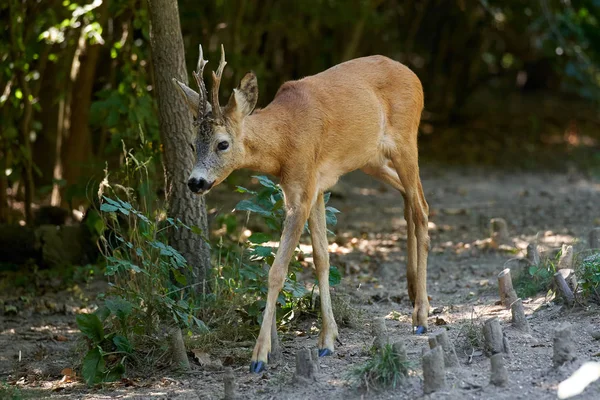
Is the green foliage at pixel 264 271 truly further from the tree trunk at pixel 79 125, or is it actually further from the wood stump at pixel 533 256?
the tree trunk at pixel 79 125

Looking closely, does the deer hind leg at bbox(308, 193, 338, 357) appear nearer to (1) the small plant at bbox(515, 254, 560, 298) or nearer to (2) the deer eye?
(2) the deer eye

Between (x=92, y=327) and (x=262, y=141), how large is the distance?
1626 millimetres

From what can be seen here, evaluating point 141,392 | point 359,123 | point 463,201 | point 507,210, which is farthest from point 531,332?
point 463,201

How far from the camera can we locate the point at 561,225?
34.0 feet

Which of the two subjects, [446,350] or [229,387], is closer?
[229,387]

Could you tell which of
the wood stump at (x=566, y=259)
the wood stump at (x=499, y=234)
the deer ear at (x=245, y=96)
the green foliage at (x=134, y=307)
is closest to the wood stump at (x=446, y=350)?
the green foliage at (x=134, y=307)

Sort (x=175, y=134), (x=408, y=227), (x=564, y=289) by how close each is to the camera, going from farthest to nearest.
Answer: (x=408, y=227), (x=175, y=134), (x=564, y=289)

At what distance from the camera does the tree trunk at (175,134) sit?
679 centimetres

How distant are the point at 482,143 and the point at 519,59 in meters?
4.78

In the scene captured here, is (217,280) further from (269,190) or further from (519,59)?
(519,59)

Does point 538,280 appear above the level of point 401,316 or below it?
above

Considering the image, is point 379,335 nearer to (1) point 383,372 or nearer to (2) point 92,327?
(1) point 383,372

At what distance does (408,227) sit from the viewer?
6980 millimetres

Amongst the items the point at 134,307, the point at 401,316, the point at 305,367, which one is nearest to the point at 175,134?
the point at 134,307
